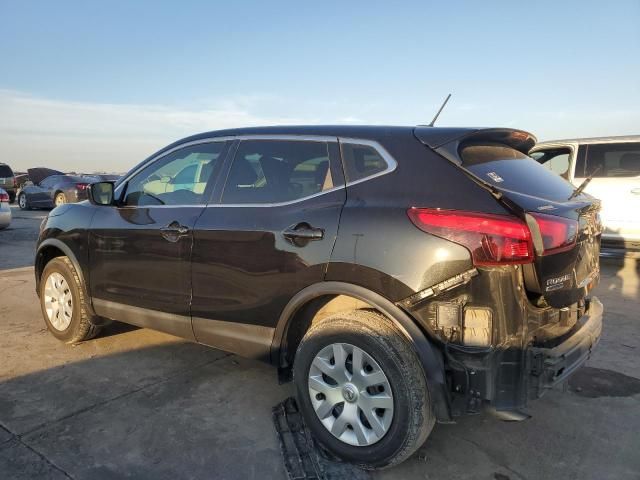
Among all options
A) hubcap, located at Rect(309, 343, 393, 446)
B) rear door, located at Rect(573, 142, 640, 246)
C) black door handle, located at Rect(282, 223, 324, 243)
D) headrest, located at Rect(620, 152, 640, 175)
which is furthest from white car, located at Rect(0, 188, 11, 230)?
headrest, located at Rect(620, 152, 640, 175)

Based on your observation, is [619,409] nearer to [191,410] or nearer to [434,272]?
[434,272]

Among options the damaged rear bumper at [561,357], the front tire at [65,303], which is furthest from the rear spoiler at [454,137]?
the front tire at [65,303]

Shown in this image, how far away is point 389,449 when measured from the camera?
2.70 m

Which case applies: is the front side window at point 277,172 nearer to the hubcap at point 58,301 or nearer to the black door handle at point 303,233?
the black door handle at point 303,233

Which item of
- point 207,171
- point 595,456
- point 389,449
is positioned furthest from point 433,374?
point 207,171

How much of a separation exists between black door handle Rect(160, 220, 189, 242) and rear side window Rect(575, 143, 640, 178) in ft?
22.4

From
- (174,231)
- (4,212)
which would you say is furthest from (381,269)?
(4,212)

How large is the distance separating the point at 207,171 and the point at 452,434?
2357mm

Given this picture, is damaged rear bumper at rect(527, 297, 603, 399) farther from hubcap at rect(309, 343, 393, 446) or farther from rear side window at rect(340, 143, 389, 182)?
rear side window at rect(340, 143, 389, 182)

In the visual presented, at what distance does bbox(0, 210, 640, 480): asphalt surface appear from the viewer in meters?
2.82

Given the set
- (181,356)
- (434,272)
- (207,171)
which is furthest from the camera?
(181,356)

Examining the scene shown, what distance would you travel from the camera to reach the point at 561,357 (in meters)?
2.65

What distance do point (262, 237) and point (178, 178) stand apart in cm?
111

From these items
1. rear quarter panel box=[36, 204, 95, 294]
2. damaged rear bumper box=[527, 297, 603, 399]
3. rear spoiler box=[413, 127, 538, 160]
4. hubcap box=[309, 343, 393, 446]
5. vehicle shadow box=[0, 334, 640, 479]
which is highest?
rear spoiler box=[413, 127, 538, 160]
